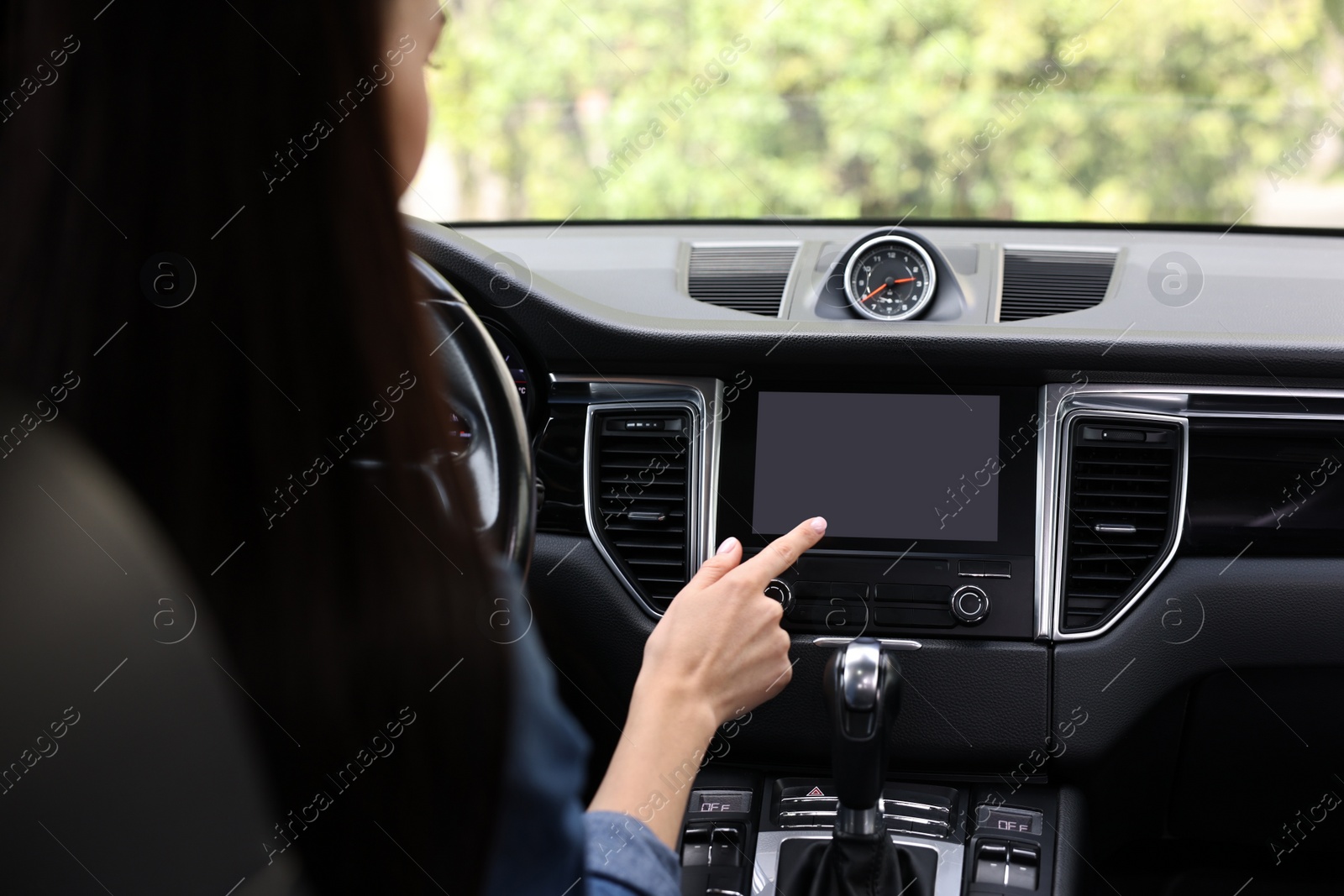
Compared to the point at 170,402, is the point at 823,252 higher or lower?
higher

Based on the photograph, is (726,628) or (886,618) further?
(886,618)

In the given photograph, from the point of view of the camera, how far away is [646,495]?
1.87 m

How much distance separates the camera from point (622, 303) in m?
2.03

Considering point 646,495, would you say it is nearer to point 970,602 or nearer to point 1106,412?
point 970,602

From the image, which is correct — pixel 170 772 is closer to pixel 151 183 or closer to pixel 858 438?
pixel 151 183

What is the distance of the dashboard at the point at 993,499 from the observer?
1.74 metres

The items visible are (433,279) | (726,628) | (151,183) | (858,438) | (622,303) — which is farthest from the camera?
(622,303)

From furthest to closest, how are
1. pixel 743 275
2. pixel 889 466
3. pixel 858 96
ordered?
pixel 858 96 → pixel 743 275 → pixel 889 466

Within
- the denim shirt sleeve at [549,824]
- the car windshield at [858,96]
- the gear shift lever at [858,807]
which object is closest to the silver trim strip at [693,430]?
the gear shift lever at [858,807]

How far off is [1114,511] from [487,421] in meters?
1.04

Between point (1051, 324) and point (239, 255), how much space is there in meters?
1.39

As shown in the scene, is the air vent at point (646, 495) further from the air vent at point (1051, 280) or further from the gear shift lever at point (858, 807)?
the air vent at point (1051, 280)

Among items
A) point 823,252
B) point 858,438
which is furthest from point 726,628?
A: point 823,252

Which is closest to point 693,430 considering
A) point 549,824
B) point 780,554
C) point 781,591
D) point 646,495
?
point 646,495
